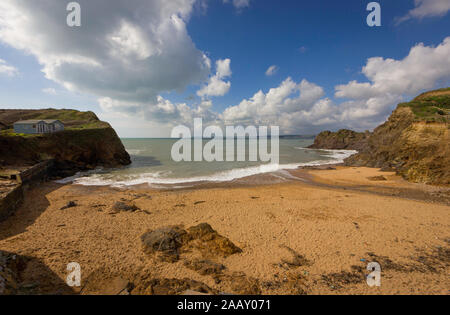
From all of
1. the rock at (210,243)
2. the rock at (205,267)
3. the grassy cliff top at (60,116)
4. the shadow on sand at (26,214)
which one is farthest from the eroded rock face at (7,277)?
the grassy cliff top at (60,116)

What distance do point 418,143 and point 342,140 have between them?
66014 millimetres

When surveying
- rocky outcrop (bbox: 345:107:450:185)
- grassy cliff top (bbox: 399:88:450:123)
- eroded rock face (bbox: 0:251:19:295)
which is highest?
grassy cliff top (bbox: 399:88:450:123)

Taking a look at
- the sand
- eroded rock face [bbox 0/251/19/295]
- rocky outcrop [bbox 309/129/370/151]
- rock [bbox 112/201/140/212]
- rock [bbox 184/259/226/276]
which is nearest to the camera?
eroded rock face [bbox 0/251/19/295]

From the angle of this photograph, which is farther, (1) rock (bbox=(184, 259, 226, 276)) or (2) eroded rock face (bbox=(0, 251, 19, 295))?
(1) rock (bbox=(184, 259, 226, 276))

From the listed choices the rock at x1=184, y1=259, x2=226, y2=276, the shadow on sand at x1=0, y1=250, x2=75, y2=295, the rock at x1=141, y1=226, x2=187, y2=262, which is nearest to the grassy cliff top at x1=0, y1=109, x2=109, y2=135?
the shadow on sand at x1=0, y1=250, x2=75, y2=295

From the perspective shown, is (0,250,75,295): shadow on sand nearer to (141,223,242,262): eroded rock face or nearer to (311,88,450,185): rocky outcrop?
(141,223,242,262): eroded rock face

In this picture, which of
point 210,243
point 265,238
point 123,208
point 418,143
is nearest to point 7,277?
point 210,243

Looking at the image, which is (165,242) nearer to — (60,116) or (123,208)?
(123,208)

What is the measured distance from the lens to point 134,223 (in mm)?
9320

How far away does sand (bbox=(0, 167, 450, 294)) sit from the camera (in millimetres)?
5402

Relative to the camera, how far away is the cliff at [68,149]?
67.8 feet

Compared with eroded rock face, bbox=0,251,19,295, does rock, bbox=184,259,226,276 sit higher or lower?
lower

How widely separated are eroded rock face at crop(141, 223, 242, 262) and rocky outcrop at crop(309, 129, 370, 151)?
274 feet

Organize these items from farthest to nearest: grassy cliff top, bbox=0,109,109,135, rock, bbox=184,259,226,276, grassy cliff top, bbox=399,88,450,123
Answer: grassy cliff top, bbox=0,109,109,135, grassy cliff top, bbox=399,88,450,123, rock, bbox=184,259,226,276
